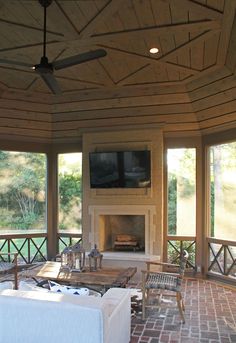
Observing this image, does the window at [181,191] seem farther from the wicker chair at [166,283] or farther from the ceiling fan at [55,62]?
the ceiling fan at [55,62]

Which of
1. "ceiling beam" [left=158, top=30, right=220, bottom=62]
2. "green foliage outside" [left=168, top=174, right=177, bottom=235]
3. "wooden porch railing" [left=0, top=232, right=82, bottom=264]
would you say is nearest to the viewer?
"ceiling beam" [left=158, top=30, right=220, bottom=62]

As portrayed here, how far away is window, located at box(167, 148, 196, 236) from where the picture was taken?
20.5 ft

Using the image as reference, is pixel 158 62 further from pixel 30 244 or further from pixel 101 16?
pixel 30 244

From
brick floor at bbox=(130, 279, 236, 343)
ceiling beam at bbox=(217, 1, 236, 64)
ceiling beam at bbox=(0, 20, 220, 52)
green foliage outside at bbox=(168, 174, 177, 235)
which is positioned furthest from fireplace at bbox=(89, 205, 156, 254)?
ceiling beam at bbox=(0, 20, 220, 52)

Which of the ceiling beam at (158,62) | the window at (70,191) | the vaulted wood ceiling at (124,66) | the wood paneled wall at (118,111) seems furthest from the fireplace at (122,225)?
the ceiling beam at (158,62)

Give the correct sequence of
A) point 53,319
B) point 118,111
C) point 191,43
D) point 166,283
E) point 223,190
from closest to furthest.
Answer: point 53,319 < point 191,43 < point 166,283 < point 223,190 < point 118,111

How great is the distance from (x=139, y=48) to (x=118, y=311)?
3.11m

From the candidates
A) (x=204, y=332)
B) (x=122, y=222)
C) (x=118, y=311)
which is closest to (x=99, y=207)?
(x=122, y=222)

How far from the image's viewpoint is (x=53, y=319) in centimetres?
252

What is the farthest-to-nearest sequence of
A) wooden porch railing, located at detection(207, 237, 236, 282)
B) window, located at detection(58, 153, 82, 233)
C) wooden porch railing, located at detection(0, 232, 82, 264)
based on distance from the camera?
1. window, located at detection(58, 153, 82, 233)
2. wooden porch railing, located at detection(0, 232, 82, 264)
3. wooden porch railing, located at detection(207, 237, 236, 282)

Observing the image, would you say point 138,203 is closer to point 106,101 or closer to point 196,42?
point 106,101

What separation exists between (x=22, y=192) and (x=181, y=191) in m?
3.22

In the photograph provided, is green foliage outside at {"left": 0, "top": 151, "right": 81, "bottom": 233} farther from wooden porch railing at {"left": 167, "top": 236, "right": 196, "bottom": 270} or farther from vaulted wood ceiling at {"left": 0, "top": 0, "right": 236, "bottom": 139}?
wooden porch railing at {"left": 167, "top": 236, "right": 196, "bottom": 270}

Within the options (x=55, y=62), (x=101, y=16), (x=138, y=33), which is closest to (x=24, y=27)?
(x=55, y=62)
